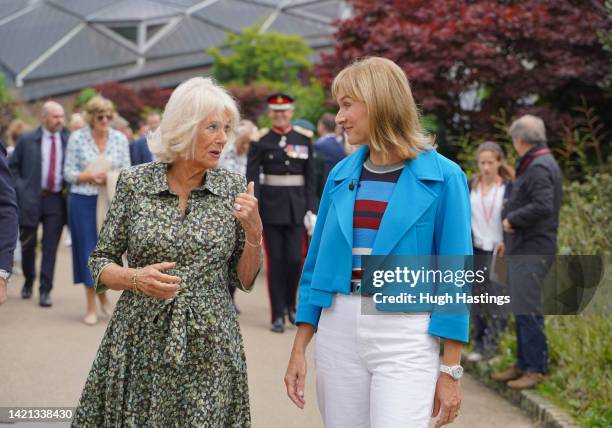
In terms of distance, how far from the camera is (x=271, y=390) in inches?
275

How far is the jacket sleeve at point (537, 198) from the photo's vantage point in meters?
7.09

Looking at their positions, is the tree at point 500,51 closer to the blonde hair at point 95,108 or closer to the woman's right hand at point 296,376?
the blonde hair at point 95,108

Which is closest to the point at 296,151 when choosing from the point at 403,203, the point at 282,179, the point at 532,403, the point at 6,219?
the point at 282,179

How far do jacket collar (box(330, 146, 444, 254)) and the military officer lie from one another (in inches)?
231

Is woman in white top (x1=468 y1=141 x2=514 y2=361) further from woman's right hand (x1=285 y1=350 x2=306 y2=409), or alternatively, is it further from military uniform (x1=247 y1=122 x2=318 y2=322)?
woman's right hand (x1=285 y1=350 x2=306 y2=409)

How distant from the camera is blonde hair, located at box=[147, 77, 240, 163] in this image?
12.3ft

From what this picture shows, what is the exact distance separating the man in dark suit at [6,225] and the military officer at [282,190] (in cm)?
515

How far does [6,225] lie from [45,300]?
590 cm

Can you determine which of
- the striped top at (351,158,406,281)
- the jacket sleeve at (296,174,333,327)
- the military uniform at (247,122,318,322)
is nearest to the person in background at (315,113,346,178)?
the military uniform at (247,122,318,322)

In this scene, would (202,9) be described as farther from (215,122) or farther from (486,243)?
(215,122)

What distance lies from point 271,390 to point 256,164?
3.11m

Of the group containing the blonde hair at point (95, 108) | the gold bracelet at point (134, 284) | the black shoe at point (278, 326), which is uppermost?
A: the blonde hair at point (95, 108)

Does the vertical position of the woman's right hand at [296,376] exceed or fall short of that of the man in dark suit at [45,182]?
it falls short

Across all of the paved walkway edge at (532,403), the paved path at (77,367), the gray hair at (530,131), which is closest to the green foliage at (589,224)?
the gray hair at (530,131)
